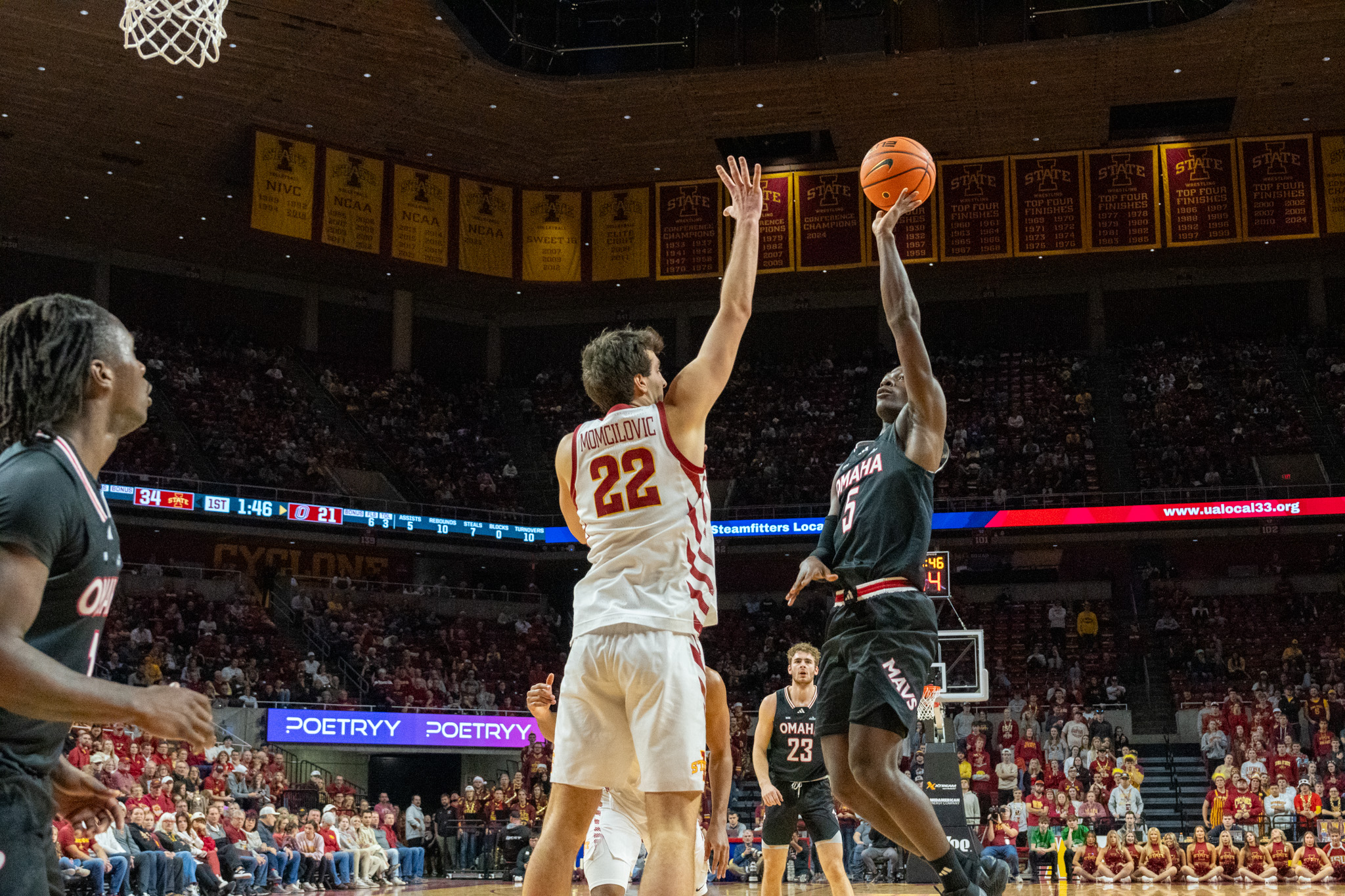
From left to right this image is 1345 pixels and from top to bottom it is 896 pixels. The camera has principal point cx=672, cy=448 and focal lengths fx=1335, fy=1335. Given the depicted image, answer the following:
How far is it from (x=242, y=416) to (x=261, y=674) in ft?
23.7

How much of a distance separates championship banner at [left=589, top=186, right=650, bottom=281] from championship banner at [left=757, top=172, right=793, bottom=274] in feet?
8.04

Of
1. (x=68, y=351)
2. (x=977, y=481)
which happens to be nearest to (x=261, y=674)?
(x=977, y=481)

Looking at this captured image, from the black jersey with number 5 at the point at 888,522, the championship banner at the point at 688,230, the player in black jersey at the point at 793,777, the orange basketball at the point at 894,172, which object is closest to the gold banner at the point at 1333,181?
the championship banner at the point at 688,230

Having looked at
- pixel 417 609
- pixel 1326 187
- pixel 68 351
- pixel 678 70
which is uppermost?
pixel 678 70

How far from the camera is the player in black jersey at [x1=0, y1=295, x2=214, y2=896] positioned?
8.58ft

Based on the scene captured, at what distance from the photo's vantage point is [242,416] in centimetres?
2933

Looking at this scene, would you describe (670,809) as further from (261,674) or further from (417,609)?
(417,609)

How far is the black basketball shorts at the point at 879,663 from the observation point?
5660 millimetres

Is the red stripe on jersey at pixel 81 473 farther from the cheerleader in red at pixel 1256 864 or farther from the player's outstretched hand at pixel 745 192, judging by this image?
the cheerleader in red at pixel 1256 864

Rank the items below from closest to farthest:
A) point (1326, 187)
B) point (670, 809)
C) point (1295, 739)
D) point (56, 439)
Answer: point (56, 439) → point (670, 809) → point (1295, 739) → point (1326, 187)

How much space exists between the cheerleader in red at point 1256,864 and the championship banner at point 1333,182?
11.7m

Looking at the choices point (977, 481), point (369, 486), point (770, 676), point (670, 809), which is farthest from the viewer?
point (369, 486)

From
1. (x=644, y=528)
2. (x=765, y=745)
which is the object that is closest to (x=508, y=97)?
(x=765, y=745)

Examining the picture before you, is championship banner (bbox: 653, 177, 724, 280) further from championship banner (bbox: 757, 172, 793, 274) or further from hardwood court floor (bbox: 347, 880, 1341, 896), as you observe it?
hardwood court floor (bbox: 347, 880, 1341, 896)
